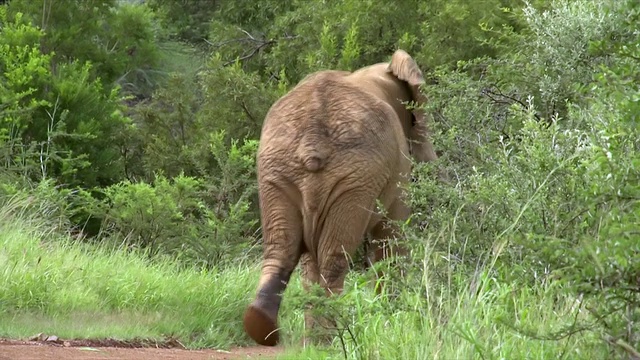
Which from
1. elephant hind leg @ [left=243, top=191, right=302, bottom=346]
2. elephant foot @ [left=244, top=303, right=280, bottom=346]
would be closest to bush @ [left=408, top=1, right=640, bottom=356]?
elephant hind leg @ [left=243, top=191, right=302, bottom=346]

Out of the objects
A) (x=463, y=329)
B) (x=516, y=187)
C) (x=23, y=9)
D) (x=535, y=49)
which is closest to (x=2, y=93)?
(x=23, y=9)

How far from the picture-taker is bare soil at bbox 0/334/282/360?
745 cm

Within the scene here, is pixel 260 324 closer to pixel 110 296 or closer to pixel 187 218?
pixel 110 296

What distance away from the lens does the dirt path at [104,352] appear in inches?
292

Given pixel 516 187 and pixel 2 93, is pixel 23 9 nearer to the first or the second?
pixel 2 93

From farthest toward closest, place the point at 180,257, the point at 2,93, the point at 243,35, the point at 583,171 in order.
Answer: the point at 243,35
the point at 2,93
the point at 180,257
the point at 583,171

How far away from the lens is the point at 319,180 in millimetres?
8711

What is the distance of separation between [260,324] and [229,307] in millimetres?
1725

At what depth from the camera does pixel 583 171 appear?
23.5ft

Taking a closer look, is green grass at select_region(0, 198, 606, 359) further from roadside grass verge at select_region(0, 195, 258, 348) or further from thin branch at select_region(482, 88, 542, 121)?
thin branch at select_region(482, 88, 542, 121)

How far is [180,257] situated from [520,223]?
5.75 m

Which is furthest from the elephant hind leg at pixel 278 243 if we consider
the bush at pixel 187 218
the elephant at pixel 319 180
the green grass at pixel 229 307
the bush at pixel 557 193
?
the bush at pixel 187 218

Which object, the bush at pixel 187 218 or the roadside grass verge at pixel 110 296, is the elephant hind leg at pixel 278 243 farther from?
the bush at pixel 187 218

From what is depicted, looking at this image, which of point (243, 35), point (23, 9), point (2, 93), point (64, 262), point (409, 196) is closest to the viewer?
point (409, 196)
